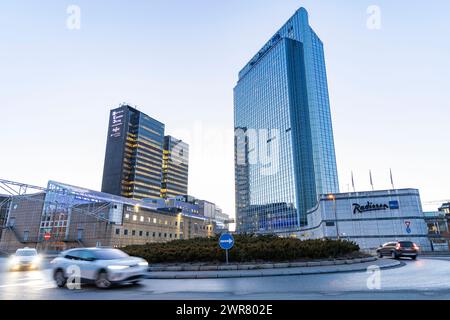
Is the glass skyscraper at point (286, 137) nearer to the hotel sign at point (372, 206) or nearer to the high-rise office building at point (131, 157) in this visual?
the hotel sign at point (372, 206)

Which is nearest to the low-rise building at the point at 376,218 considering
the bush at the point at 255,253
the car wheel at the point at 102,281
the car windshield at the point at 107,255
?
the bush at the point at 255,253

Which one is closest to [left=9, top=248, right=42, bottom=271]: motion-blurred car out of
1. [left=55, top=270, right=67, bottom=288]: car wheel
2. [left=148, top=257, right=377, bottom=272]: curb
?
[left=148, top=257, right=377, bottom=272]: curb

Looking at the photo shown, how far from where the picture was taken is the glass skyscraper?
11512cm

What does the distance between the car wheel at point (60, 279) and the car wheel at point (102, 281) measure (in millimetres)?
1708

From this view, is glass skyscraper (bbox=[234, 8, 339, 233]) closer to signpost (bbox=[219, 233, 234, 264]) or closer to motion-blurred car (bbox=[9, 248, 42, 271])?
motion-blurred car (bbox=[9, 248, 42, 271])

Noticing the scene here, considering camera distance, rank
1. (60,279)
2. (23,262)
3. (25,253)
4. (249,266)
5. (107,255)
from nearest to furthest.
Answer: (107,255), (60,279), (249,266), (23,262), (25,253)

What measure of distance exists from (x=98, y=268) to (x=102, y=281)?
45 cm

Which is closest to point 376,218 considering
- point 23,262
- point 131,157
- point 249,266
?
point 249,266

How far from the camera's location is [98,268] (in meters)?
9.23

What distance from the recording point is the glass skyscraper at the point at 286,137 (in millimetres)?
115125

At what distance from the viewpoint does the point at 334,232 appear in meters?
53.8

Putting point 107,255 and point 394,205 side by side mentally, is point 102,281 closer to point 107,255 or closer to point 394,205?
point 107,255

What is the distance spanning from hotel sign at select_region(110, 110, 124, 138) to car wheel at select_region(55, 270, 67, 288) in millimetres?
163397
